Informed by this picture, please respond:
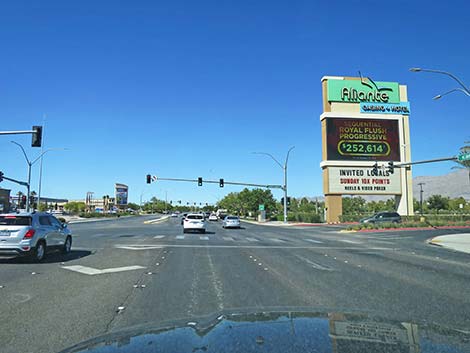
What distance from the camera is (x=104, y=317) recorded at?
6.37 m

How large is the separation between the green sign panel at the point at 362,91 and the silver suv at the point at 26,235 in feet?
171

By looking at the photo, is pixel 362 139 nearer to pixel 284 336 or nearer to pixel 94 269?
pixel 94 269

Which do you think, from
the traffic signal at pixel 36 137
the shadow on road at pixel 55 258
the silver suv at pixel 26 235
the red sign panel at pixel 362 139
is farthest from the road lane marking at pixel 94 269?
the red sign panel at pixel 362 139

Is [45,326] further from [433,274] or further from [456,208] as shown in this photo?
[456,208]

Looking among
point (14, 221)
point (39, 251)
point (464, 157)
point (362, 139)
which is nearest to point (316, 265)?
point (39, 251)

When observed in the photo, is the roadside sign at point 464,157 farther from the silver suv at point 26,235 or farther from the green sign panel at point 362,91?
the green sign panel at point 362,91

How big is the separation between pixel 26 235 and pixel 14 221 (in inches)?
28.6

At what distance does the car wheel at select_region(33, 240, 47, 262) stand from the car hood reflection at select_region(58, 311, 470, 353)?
10.3m

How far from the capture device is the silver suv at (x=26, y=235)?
41.4 feet

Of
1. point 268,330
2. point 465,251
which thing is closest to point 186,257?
point 268,330

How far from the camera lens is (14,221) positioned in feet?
42.8

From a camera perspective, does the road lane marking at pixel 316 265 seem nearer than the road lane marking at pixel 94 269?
No

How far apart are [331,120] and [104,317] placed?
56.6 meters

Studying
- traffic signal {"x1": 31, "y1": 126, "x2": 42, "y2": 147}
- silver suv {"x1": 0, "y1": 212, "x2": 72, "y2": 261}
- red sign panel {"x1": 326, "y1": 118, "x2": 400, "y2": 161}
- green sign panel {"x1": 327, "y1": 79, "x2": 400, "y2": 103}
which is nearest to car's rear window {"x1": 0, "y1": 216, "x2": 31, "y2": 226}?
silver suv {"x1": 0, "y1": 212, "x2": 72, "y2": 261}
